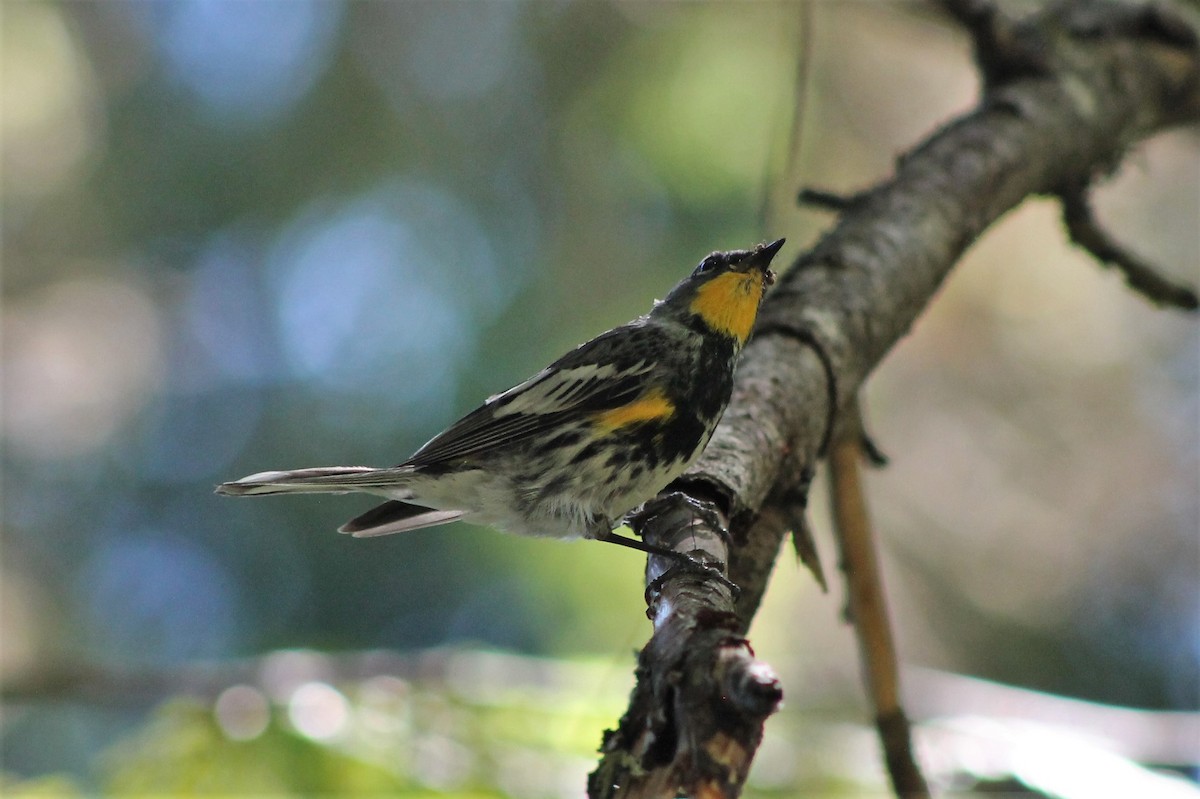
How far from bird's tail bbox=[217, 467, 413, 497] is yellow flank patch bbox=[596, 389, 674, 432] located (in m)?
0.62

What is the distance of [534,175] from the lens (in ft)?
29.8

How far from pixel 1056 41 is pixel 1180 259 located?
4.43m

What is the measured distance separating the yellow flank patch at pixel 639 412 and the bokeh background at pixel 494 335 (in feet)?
6.84

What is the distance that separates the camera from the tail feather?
3.30 metres

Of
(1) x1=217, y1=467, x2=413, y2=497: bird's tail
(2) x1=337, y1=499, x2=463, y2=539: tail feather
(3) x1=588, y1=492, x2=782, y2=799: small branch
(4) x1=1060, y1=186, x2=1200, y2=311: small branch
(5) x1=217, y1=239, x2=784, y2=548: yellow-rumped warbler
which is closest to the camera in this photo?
(3) x1=588, y1=492, x2=782, y2=799: small branch

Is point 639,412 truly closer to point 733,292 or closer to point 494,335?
point 733,292

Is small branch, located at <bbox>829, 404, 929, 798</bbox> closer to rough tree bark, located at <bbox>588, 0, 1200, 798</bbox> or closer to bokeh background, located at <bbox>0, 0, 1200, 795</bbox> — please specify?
rough tree bark, located at <bbox>588, 0, 1200, 798</bbox>

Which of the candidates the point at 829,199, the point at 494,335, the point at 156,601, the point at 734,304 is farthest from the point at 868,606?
the point at 156,601

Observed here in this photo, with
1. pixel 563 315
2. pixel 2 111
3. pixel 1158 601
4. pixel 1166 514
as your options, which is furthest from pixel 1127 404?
pixel 2 111

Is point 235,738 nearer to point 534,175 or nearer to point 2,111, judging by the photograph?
point 534,175

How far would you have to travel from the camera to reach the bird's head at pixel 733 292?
3.30m

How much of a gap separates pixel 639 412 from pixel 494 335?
5020mm

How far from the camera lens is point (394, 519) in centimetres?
337

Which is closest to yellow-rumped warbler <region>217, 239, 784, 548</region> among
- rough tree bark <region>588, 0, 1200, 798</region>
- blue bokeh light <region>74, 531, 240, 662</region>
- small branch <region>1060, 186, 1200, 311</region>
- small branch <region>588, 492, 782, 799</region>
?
rough tree bark <region>588, 0, 1200, 798</region>
